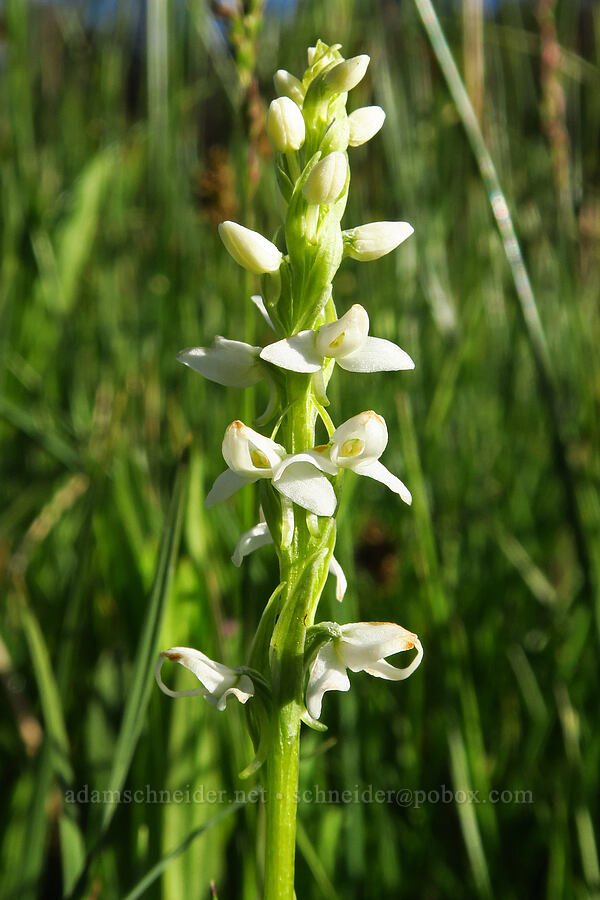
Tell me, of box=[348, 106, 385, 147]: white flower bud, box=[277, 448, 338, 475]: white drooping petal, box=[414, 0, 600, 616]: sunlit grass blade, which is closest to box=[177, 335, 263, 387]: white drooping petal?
box=[277, 448, 338, 475]: white drooping petal

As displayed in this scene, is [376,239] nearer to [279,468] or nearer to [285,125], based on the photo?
[285,125]

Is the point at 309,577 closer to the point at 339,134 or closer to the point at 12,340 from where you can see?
the point at 339,134

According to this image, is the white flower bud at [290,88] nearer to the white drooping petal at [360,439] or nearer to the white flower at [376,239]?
the white flower at [376,239]

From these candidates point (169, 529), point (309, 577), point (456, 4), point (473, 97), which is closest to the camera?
point (309, 577)

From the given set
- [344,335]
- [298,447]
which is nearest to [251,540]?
[298,447]

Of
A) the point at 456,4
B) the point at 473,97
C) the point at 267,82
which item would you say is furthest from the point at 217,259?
the point at 456,4

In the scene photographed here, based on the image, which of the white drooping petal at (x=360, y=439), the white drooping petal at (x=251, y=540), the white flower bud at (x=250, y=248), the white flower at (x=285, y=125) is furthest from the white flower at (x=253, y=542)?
Answer: the white flower at (x=285, y=125)

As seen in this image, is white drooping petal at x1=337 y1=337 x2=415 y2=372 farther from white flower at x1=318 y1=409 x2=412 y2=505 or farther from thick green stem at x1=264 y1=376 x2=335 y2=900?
thick green stem at x1=264 y1=376 x2=335 y2=900
